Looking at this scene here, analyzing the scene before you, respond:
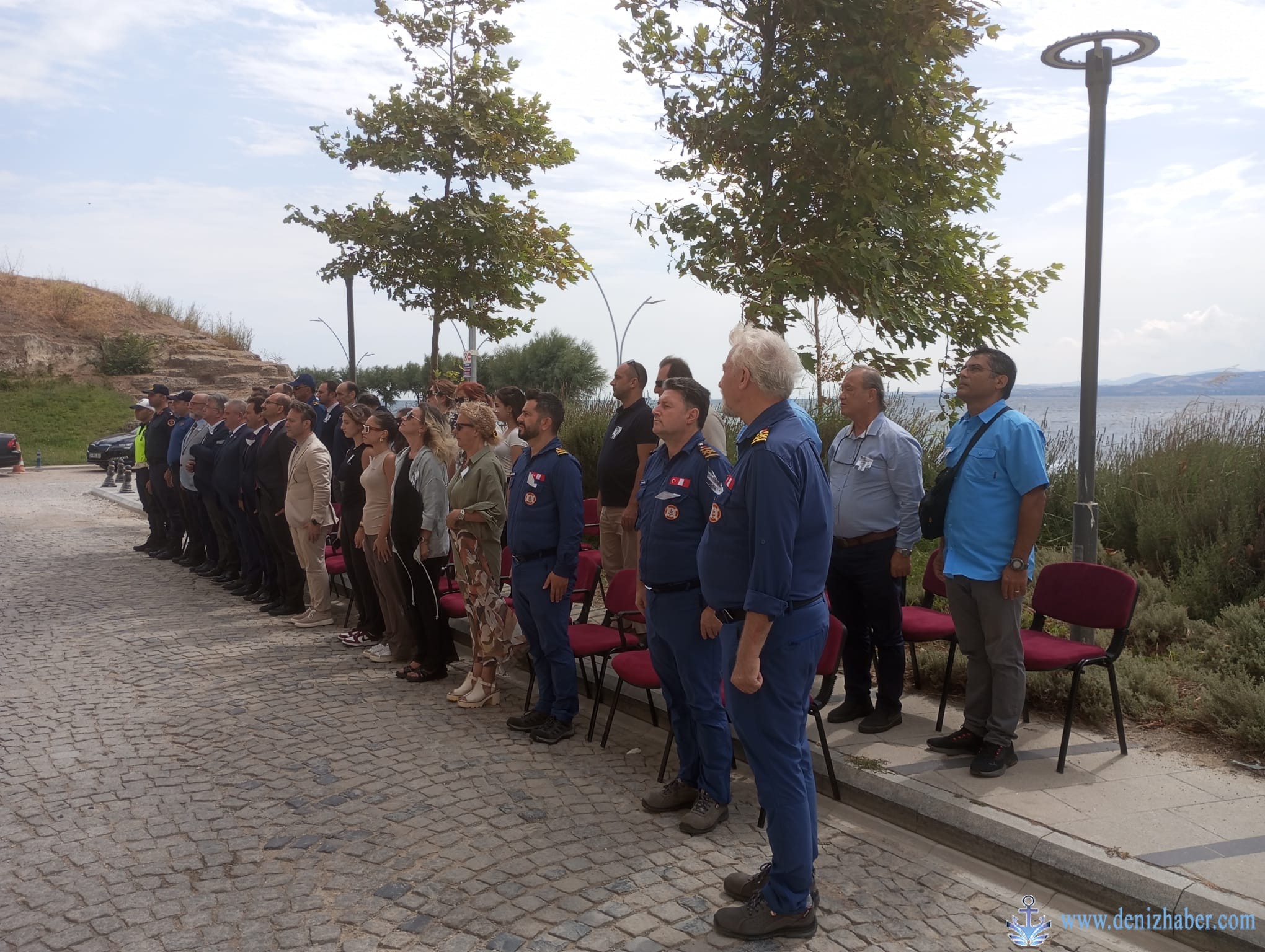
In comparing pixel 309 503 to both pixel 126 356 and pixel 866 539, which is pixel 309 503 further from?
pixel 126 356

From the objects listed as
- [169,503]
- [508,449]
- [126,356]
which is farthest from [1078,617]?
[126,356]

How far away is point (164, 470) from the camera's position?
12594 millimetres

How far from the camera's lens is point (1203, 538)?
718 centimetres

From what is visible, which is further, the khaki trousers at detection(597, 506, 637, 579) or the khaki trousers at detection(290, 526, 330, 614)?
the khaki trousers at detection(290, 526, 330, 614)

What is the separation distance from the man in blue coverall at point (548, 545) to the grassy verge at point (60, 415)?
33293 millimetres

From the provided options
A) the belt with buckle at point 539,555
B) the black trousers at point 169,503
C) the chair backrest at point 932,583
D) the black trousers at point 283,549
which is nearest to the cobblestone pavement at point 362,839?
the belt with buckle at point 539,555

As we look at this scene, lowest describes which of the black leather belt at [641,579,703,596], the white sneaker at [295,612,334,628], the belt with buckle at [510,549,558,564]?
the white sneaker at [295,612,334,628]

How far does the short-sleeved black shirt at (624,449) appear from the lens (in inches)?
266

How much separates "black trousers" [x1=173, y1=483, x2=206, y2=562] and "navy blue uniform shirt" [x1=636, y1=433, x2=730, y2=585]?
8849mm

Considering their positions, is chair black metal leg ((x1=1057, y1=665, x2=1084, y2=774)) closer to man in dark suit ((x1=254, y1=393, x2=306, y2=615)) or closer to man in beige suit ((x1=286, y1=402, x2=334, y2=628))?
man in beige suit ((x1=286, y1=402, x2=334, y2=628))

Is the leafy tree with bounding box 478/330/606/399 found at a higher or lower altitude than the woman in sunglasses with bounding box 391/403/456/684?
higher

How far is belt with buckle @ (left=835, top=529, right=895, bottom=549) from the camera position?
5250 millimetres

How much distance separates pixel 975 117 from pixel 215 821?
7361 millimetres

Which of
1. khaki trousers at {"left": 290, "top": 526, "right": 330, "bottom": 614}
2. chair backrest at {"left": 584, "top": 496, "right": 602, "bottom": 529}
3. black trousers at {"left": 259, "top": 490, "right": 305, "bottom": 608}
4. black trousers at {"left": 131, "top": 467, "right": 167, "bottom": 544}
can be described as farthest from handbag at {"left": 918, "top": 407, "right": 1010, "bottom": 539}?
black trousers at {"left": 131, "top": 467, "right": 167, "bottom": 544}
